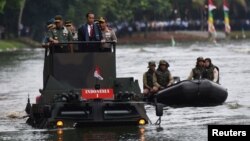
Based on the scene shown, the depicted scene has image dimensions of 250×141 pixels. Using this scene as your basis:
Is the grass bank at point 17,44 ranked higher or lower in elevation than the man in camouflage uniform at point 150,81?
lower

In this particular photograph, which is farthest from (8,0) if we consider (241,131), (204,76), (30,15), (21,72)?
(241,131)

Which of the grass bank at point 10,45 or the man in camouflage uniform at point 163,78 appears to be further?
the grass bank at point 10,45

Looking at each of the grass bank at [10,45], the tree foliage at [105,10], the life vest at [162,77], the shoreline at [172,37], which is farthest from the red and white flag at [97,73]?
the shoreline at [172,37]

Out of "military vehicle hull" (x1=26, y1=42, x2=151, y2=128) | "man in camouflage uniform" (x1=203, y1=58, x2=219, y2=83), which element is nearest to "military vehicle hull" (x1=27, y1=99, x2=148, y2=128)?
"military vehicle hull" (x1=26, y1=42, x2=151, y2=128)

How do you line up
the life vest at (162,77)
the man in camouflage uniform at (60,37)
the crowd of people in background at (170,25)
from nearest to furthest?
the man in camouflage uniform at (60,37)
the life vest at (162,77)
the crowd of people in background at (170,25)

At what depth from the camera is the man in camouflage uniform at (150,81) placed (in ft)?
102

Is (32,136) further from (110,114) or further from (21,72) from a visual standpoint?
(21,72)

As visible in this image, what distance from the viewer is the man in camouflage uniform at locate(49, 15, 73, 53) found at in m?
25.9

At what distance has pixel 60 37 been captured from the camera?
1037 inches

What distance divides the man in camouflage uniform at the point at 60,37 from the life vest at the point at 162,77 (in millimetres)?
5140

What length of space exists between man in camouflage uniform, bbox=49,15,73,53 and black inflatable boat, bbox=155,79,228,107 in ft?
16.0

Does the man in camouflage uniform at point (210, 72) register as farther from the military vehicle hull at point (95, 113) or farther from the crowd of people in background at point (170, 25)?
the crowd of people in background at point (170, 25)

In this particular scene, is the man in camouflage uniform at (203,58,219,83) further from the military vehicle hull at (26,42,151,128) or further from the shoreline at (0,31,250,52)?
the shoreline at (0,31,250,52)

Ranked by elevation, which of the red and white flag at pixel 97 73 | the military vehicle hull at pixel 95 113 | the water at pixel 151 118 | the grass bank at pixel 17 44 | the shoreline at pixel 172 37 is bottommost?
the shoreline at pixel 172 37
